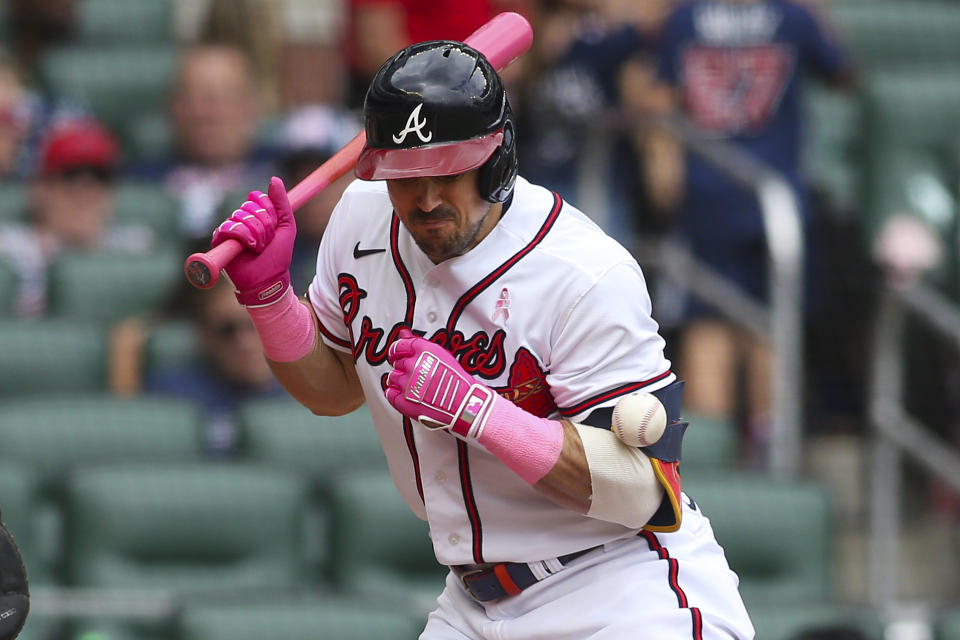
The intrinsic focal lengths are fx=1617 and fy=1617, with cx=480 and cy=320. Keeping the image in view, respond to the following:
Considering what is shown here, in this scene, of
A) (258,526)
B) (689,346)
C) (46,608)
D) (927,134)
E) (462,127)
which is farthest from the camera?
(927,134)

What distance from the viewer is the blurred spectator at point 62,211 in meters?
5.41

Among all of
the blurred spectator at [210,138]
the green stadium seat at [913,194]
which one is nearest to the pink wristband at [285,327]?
the blurred spectator at [210,138]

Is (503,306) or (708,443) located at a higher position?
(503,306)

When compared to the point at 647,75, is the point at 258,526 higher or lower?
lower

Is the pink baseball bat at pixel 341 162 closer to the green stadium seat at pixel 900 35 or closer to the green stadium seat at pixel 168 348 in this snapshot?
the green stadium seat at pixel 168 348

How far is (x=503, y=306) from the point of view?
98.1 inches

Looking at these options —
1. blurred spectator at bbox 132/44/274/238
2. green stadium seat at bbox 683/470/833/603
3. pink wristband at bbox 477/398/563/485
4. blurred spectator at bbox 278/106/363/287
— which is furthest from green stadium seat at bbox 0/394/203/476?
pink wristband at bbox 477/398/563/485

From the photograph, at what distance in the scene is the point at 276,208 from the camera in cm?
256

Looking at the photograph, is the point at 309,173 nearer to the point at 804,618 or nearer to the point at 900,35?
the point at 804,618

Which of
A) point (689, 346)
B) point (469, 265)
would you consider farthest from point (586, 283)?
point (689, 346)

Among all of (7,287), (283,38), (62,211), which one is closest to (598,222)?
(62,211)

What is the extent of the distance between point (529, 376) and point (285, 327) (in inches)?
16.1

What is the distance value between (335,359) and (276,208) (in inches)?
13.4

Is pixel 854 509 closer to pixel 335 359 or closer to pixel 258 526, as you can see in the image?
pixel 258 526
